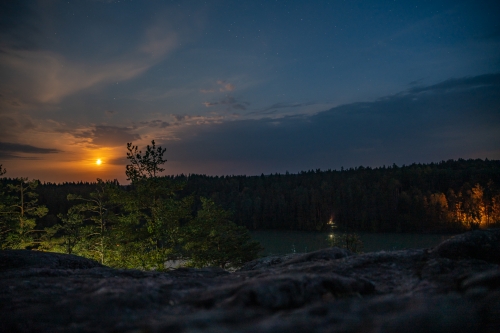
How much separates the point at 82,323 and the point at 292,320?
7.35 ft

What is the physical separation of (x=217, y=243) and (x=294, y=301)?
27.9 meters

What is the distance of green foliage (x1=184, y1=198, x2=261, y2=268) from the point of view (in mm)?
→ 25094

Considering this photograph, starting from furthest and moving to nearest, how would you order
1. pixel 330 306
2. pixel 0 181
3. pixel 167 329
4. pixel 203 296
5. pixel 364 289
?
pixel 0 181 < pixel 364 289 < pixel 203 296 < pixel 330 306 < pixel 167 329

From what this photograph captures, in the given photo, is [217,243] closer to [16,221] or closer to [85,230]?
[85,230]

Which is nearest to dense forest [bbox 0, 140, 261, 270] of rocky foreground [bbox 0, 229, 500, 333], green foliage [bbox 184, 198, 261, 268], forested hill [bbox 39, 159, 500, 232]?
green foliage [bbox 184, 198, 261, 268]

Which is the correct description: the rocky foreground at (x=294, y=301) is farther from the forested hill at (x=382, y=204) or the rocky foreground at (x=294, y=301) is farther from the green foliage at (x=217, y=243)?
the forested hill at (x=382, y=204)

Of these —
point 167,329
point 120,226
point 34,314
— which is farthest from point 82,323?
point 120,226

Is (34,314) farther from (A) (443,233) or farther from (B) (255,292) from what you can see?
(A) (443,233)

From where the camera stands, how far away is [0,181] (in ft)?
84.2

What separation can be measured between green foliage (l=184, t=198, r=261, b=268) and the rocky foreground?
780 inches

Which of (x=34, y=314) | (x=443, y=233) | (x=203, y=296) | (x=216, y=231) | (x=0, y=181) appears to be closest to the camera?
(x=34, y=314)

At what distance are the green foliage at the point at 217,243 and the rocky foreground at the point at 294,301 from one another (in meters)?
19.8

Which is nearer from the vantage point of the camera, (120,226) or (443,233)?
(120,226)

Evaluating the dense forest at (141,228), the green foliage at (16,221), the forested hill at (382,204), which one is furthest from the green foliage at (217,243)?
the forested hill at (382,204)
